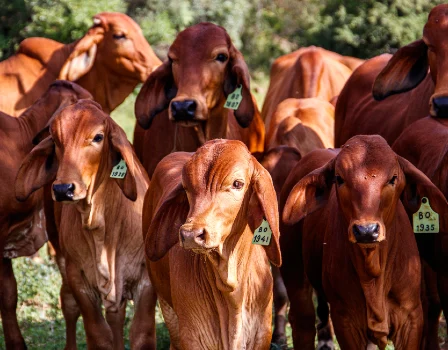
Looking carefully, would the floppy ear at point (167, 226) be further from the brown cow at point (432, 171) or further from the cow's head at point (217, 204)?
the brown cow at point (432, 171)

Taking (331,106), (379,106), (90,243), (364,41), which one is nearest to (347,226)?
(90,243)

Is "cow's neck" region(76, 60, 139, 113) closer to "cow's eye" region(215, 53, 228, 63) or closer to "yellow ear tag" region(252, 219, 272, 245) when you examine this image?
"cow's eye" region(215, 53, 228, 63)

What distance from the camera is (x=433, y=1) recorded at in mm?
17891

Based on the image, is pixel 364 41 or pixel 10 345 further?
pixel 364 41

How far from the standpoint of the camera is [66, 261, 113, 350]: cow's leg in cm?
748

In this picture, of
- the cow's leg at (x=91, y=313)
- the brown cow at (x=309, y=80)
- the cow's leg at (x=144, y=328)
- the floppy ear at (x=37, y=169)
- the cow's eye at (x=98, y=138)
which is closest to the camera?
the cow's leg at (x=144, y=328)

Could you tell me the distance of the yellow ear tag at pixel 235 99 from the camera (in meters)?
8.71

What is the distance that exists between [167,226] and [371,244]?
1.10m

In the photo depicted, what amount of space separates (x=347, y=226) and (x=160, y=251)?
3.60 feet

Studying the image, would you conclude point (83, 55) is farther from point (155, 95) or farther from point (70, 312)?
point (70, 312)

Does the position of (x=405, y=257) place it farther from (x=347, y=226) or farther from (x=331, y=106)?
(x=331, y=106)

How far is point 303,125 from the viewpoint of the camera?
9.77m

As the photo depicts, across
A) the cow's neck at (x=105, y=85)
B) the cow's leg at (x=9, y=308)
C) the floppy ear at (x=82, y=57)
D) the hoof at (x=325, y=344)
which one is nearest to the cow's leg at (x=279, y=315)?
the hoof at (x=325, y=344)

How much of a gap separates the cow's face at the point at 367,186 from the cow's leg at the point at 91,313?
1.92 metres
